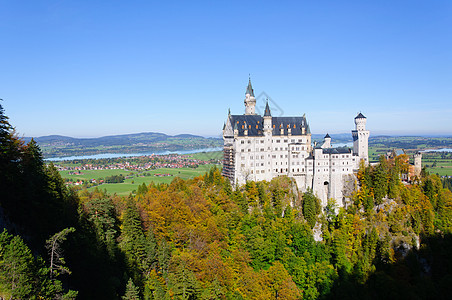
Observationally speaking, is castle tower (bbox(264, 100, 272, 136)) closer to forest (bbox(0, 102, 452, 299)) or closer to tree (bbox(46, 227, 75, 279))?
forest (bbox(0, 102, 452, 299))

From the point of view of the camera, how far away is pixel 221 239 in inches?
2285

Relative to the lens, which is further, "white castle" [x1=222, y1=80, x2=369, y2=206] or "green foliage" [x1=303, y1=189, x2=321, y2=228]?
"white castle" [x1=222, y1=80, x2=369, y2=206]

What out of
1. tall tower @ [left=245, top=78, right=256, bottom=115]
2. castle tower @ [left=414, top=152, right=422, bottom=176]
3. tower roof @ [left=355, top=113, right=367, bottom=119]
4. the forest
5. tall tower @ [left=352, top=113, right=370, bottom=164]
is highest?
tall tower @ [left=245, top=78, right=256, bottom=115]

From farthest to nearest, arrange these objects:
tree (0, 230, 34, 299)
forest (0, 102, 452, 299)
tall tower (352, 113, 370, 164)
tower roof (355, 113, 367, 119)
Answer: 1. tower roof (355, 113, 367, 119)
2. tall tower (352, 113, 370, 164)
3. forest (0, 102, 452, 299)
4. tree (0, 230, 34, 299)

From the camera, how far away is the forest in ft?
106

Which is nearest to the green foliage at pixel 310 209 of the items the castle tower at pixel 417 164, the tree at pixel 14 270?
the castle tower at pixel 417 164

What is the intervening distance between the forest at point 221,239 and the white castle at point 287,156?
2684 mm

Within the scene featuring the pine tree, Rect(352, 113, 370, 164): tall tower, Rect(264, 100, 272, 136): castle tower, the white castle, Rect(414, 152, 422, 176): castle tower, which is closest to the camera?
the pine tree

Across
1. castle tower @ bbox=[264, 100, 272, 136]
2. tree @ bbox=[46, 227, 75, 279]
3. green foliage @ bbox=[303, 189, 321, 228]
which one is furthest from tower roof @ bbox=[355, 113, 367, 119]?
tree @ bbox=[46, 227, 75, 279]

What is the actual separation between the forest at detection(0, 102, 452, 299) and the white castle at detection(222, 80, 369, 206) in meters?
2.68

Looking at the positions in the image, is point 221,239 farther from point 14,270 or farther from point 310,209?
point 14,270

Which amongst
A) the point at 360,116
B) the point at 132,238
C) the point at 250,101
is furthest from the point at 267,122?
the point at 132,238

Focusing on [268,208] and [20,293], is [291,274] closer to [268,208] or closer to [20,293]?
[268,208]

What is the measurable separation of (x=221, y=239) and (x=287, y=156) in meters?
26.8
